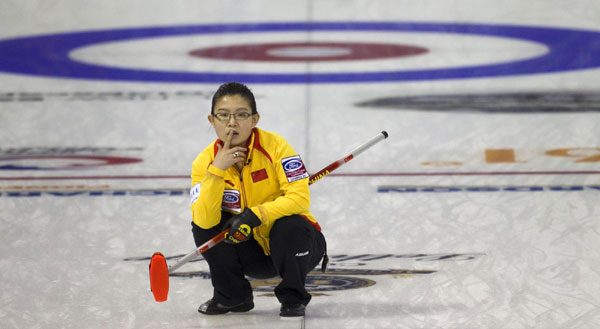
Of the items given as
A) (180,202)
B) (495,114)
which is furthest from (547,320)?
(495,114)

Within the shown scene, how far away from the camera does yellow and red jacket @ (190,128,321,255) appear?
225cm

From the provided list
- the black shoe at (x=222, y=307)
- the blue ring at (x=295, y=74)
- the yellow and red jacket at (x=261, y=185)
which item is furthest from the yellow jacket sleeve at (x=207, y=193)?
the blue ring at (x=295, y=74)

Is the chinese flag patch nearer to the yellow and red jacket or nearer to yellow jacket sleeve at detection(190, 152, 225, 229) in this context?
the yellow and red jacket

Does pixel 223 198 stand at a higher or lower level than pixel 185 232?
higher

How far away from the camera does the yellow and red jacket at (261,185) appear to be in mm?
2248

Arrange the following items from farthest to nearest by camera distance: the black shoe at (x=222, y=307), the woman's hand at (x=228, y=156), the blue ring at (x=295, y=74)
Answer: the blue ring at (x=295, y=74)
the black shoe at (x=222, y=307)
the woman's hand at (x=228, y=156)

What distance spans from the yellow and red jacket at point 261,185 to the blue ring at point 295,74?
3082mm

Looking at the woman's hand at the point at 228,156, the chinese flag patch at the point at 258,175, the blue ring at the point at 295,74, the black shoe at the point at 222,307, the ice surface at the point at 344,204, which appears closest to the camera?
the woman's hand at the point at 228,156

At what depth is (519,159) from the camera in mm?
4078

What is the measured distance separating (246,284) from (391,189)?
146 cm

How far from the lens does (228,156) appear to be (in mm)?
2193

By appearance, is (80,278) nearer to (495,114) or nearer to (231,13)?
(495,114)

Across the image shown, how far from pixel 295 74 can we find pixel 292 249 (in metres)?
3.40

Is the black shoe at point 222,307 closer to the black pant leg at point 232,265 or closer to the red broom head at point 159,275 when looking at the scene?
the black pant leg at point 232,265
